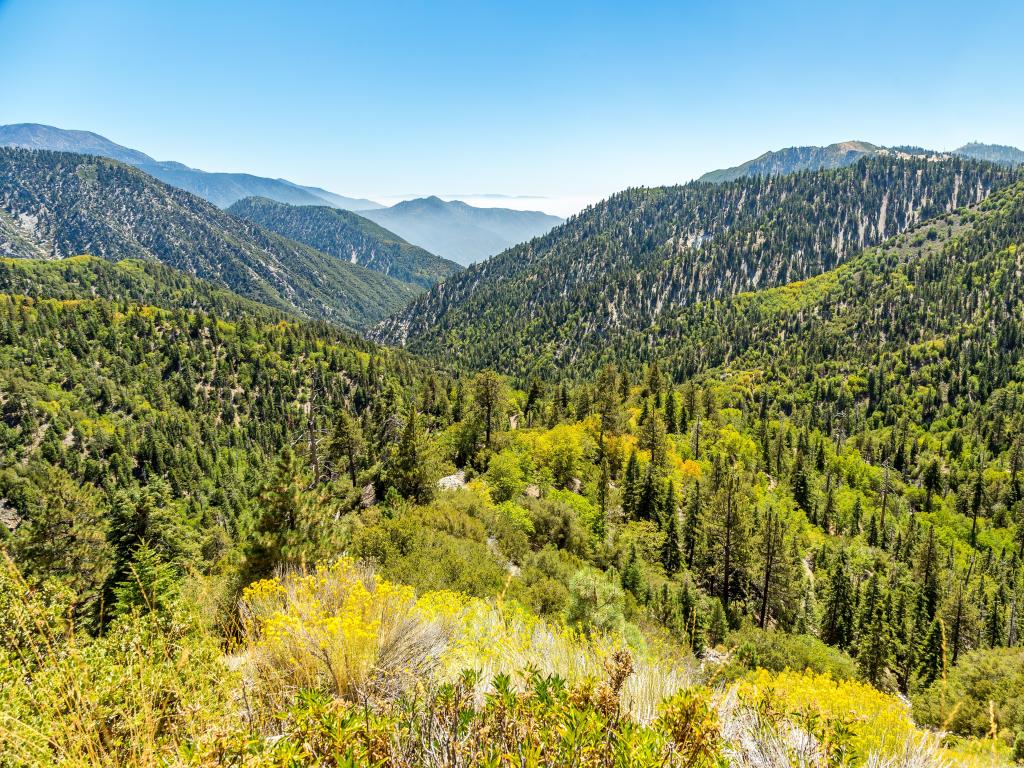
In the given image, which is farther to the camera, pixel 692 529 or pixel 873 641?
pixel 692 529

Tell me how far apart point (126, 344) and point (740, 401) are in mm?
232237

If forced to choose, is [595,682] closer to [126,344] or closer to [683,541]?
[683,541]

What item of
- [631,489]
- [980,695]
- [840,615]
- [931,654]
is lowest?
[931,654]

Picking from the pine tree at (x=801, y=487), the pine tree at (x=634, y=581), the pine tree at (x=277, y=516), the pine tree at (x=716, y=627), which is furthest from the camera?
the pine tree at (x=801, y=487)

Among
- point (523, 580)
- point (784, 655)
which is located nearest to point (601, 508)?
point (784, 655)

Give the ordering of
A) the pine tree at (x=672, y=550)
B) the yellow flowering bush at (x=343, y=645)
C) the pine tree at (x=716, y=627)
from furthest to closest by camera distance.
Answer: the pine tree at (x=672, y=550) < the pine tree at (x=716, y=627) < the yellow flowering bush at (x=343, y=645)

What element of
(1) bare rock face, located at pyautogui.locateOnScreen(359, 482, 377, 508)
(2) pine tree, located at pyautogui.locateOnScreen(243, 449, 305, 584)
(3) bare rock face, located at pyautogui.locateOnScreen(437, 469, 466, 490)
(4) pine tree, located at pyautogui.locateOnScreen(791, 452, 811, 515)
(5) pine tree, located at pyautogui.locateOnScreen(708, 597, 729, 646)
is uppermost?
(2) pine tree, located at pyautogui.locateOnScreen(243, 449, 305, 584)

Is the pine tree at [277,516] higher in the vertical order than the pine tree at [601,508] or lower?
higher

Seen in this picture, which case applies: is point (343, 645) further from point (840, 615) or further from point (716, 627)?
point (840, 615)

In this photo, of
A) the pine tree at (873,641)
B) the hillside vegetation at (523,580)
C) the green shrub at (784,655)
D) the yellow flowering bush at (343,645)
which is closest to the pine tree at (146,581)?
the hillside vegetation at (523,580)

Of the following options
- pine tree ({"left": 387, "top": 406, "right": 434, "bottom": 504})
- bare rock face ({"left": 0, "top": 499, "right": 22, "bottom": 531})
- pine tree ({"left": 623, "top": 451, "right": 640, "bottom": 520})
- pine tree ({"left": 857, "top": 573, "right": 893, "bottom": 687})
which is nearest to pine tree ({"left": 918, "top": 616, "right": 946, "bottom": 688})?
pine tree ({"left": 857, "top": 573, "right": 893, "bottom": 687})

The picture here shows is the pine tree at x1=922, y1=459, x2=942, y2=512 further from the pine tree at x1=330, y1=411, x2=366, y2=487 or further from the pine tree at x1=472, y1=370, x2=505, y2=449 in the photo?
the pine tree at x1=330, y1=411, x2=366, y2=487

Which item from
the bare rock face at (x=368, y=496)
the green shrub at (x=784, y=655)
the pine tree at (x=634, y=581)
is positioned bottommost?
the green shrub at (x=784, y=655)

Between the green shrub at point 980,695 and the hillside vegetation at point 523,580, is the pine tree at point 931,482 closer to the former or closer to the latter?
the hillside vegetation at point 523,580
